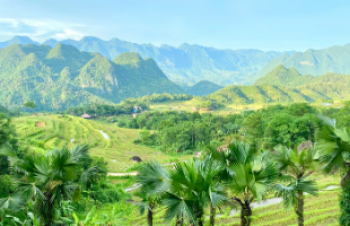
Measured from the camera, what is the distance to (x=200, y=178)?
6469 mm

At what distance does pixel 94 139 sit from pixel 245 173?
65.7 metres

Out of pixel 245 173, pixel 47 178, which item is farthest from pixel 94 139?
pixel 245 173

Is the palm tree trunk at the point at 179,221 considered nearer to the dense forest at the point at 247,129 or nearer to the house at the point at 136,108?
the dense forest at the point at 247,129

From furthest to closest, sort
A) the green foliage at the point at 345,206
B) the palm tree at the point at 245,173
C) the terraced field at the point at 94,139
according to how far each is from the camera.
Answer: the terraced field at the point at 94,139, the green foliage at the point at 345,206, the palm tree at the point at 245,173

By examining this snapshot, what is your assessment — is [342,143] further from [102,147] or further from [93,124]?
[93,124]

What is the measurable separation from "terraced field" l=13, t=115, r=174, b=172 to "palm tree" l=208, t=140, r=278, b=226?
36.2 m

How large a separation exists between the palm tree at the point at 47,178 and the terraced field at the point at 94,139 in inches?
1359

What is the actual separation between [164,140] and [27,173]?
57.3 m

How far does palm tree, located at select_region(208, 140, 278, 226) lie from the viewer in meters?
6.73

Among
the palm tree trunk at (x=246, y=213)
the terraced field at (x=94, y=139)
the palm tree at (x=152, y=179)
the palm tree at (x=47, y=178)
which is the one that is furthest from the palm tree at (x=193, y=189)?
the terraced field at (x=94, y=139)

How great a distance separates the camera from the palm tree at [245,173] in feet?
22.1

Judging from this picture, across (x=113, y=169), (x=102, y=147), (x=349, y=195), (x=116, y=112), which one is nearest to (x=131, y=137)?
(x=102, y=147)

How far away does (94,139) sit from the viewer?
67000mm

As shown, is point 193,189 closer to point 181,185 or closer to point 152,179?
point 181,185
